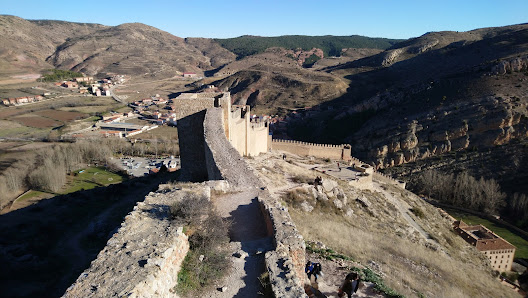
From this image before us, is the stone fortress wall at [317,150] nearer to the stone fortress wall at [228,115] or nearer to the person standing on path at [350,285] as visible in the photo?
the stone fortress wall at [228,115]

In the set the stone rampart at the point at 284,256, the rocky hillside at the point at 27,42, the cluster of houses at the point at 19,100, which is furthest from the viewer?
the rocky hillside at the point at 27,42

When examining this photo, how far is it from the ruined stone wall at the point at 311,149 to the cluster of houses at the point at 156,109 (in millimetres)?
37469

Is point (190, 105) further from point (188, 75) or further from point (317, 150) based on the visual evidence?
point (188, 75)

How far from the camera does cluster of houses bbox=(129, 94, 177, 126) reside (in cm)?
6019

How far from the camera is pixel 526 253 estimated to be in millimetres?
21594

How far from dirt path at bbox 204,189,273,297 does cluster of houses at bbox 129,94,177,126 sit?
54.2 metres

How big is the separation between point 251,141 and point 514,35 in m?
61.4

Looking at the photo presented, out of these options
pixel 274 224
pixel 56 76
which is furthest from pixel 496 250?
pixel 56 76

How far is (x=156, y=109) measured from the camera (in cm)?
6956

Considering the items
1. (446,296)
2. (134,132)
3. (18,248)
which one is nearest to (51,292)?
(18,248)

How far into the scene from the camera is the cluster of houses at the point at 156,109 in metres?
60.2

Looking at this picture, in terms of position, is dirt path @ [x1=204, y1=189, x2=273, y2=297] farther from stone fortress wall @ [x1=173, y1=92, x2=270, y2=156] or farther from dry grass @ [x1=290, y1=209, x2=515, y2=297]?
stone fortress wall @ [x1=173, y1=92, x2=270, y2=156]

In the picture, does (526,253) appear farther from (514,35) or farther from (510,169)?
(514,35)

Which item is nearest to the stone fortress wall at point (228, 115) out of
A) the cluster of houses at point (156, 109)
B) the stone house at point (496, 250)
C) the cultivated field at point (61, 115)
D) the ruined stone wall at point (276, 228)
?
the ruined stone wall at point (276, 228)
